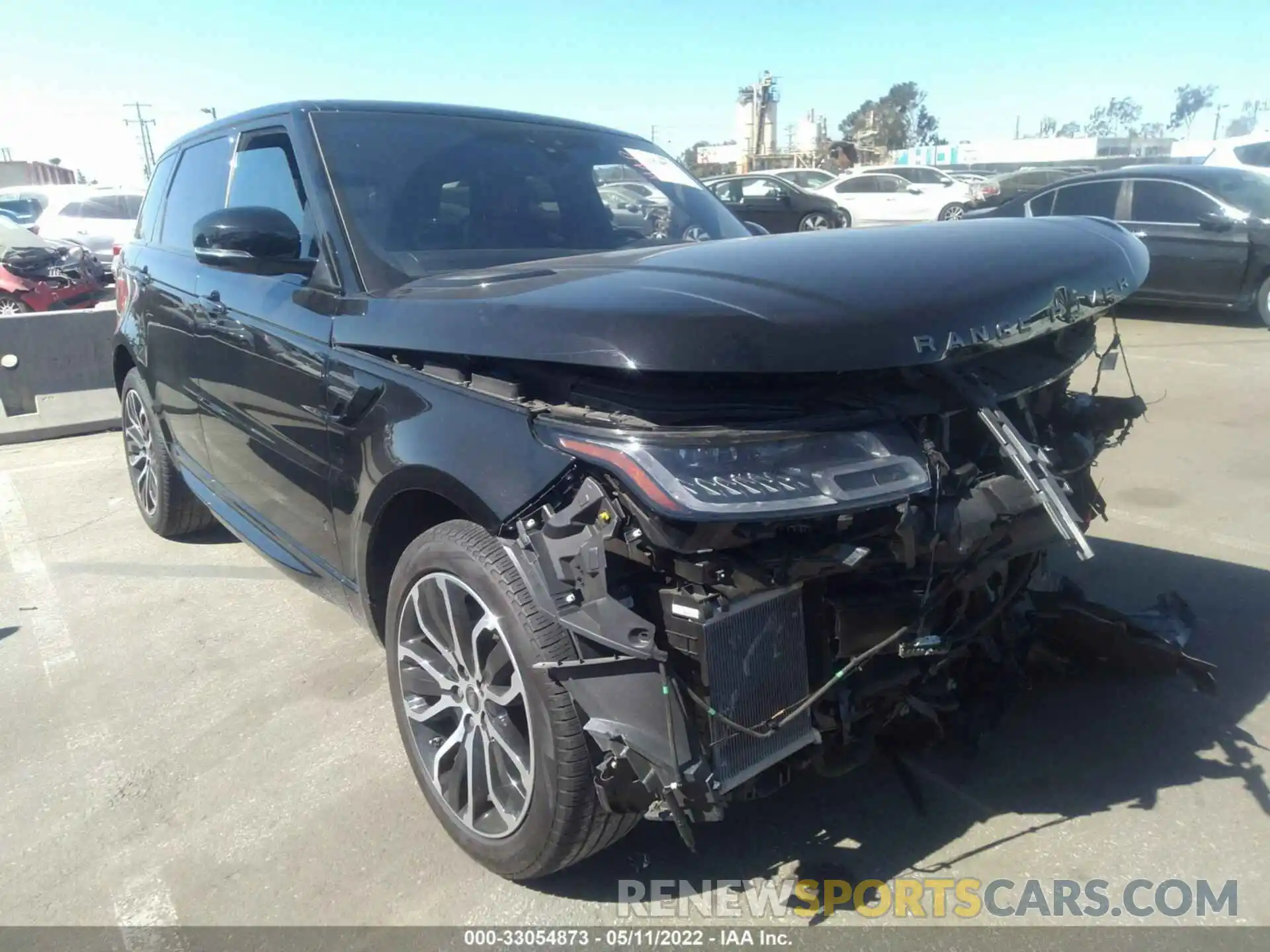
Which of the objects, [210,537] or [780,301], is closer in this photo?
[780,301]

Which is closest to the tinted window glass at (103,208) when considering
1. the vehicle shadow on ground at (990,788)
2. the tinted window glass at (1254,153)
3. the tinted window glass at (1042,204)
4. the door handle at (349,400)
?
the tinted window glass at (1042,204)

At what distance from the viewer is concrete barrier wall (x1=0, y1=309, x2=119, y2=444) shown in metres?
7.67

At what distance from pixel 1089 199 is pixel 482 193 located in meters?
9.50

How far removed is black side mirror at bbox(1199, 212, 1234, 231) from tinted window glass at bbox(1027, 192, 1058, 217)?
1.71m

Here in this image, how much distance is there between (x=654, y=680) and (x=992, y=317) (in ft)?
3.64

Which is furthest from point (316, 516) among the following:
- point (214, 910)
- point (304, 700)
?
point (214, 910)

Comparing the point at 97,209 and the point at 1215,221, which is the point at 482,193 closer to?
the point at 1215,221

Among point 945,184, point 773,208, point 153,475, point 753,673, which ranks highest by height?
point 945,184

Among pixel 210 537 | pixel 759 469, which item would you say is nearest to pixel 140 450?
pixel 210 537

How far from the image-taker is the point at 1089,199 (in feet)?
35.0

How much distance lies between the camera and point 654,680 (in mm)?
1957

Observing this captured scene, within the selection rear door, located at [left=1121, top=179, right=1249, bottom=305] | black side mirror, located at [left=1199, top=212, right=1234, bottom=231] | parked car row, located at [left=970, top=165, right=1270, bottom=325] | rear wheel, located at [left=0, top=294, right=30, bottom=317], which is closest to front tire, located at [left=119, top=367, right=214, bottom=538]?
parked car row, located at [left=970, top=165, right=1270, bottom=325]

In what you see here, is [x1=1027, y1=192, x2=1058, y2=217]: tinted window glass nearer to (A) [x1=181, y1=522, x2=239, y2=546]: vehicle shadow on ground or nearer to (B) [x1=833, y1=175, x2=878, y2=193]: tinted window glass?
(A) [x1=181, y1=522, x2=239, y2=546]: vehicle shadow on ground

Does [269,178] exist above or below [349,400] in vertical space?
above
